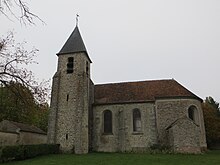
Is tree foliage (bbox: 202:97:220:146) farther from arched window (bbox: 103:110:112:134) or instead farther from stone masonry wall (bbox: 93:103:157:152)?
arched window (bbox: 103:110:112:134)

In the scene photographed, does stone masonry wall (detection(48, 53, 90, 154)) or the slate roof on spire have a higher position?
the slate roof on spire

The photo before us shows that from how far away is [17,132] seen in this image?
27.1 meters

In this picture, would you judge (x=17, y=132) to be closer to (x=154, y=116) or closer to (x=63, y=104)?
(x=63, y=104)

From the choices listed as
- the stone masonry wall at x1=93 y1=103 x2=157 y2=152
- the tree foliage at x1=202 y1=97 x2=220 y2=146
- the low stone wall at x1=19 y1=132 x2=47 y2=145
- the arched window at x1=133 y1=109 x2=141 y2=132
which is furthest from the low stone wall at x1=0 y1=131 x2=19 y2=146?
the tree foliage at x1=202 y1=97 x2=220 y2=146

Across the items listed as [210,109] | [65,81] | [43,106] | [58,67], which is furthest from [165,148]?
[210,109]

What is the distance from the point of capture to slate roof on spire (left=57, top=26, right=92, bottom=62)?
1013 inches

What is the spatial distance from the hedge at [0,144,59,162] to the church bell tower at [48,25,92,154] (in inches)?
76.1

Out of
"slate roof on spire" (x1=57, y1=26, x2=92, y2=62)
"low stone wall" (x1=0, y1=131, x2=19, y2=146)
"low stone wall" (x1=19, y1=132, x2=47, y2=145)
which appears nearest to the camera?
"low stone wall" (x1=0, y1=131, x2=19, y2=146)

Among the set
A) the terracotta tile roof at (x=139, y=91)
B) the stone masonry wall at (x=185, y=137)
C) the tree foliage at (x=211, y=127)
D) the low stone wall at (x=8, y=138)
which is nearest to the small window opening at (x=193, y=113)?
the terracotta tile roof at (x=139, y=91)

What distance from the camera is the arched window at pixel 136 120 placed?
77.8ft

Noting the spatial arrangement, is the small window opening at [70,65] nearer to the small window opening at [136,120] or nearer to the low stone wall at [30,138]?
the small window opening at [136,120]

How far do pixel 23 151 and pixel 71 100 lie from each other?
767 centimetres

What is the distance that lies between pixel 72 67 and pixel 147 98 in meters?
9.35

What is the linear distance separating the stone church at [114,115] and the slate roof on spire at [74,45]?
0.40 feet
